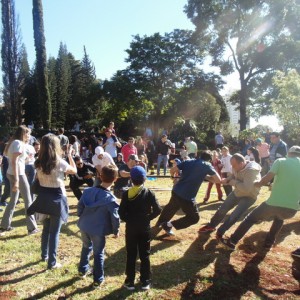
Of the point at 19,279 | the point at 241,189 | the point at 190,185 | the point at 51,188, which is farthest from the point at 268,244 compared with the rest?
the point at 19,279

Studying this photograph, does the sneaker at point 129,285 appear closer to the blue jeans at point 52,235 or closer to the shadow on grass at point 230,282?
the shadow on grass at point 230,282

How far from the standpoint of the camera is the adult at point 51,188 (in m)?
4.48

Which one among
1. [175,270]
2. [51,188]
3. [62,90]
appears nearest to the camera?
[51,188]

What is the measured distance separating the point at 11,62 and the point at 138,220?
3438 centimetres

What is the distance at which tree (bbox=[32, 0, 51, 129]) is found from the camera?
2759 cm

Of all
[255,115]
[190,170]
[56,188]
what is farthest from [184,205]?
[255,115]

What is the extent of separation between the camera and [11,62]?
34.0 metres

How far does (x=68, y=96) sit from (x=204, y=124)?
18591mm

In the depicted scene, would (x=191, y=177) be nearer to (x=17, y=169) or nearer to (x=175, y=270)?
(x=175, y=270)

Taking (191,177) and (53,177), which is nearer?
(53,177)

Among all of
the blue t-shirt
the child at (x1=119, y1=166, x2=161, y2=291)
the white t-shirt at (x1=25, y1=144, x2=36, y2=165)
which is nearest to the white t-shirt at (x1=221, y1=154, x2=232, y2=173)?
the blue t-shirt

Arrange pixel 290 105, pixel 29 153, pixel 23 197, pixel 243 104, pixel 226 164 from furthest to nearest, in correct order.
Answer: pixel 243 104
pixel 290 105
pixel 226 164
pixel 29 153
pixel 23 197

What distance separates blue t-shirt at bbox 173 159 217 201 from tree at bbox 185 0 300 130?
24734 mm

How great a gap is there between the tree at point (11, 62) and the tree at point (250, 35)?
58.5 ft
